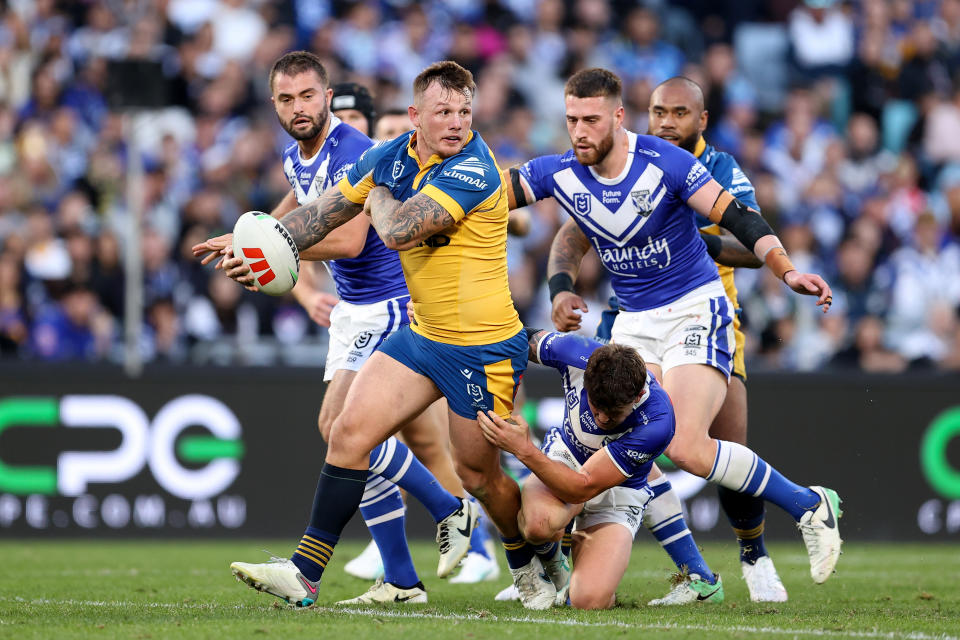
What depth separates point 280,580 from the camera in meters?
6.30

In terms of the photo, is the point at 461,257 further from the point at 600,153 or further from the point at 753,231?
the point at 753,231

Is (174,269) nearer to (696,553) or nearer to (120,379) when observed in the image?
(120,379)

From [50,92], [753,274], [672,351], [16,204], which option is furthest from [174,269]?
[672,351]

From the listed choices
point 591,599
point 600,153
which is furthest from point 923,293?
point 591,599

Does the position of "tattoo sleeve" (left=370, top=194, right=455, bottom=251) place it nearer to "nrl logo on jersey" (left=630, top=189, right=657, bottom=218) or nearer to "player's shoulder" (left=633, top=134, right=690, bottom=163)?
"nrl logo on jersey" (left=630, top=189, right=657, bottom=218)

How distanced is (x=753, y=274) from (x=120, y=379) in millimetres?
6778

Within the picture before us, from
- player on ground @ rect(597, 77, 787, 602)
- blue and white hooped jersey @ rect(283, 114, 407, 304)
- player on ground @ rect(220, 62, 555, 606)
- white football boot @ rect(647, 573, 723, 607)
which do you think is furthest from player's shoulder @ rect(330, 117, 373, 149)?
white football boot @ rect(647, 573, 723, 607)

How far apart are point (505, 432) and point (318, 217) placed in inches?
59.2

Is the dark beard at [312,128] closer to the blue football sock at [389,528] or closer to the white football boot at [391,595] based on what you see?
the blue football sock at [389,528]

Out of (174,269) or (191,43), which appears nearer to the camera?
(174,269)

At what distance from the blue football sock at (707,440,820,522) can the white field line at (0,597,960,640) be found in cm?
125

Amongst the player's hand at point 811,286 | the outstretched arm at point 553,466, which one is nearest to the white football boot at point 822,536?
the outstretched arm at point 553,466

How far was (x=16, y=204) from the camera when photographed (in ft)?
47.3

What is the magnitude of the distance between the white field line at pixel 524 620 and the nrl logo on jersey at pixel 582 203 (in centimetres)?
236
